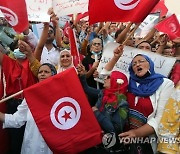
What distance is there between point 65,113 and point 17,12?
1.25 metres

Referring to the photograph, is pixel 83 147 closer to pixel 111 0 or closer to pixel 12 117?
pixel 12 117

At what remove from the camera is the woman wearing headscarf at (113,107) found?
265cm

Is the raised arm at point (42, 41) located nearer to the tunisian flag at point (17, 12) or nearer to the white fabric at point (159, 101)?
the tunisian flag at point (17, 12)

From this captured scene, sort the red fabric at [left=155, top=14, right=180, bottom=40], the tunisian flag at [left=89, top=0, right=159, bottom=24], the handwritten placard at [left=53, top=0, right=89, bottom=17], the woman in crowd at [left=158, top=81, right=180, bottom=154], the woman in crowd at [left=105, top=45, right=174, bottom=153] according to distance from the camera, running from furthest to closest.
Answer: the handwritten placard at [left=53, top=0, right=89, bottom=17] → the red fabric at [left=155, top=14, right=180, bottom=40] → the tunisian flag at [left=89, top=0, right=159, bottom=24] → the woman in crowd at [left=105, top=45, right=174, bottom=153] → the woman in crowd at [left=158, top=81, right=180, bottom=154]

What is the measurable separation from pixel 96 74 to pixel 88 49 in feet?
3.00

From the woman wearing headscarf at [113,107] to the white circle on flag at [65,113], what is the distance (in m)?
0.17

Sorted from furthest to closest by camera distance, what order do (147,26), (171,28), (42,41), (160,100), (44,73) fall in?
1. (147,26)
2. (171,28)
3. (42,41)
4. (44,73)
5. (160,100)

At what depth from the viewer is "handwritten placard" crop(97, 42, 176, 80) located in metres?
3.30

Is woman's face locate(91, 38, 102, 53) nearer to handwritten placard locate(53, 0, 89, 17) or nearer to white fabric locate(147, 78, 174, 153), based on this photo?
handwritten placard locate(53, 0, 89, 17)

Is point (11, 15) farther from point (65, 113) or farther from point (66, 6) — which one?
point (65, 113)

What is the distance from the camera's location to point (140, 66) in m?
2.79

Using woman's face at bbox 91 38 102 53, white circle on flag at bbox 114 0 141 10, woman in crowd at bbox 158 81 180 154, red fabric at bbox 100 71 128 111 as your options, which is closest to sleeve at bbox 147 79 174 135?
woman in crowd at bbox 158 81 180 154

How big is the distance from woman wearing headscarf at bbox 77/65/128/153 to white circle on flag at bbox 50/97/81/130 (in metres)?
0.17

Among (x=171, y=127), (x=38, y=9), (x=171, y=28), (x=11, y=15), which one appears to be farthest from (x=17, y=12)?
(x=171, y=127)
